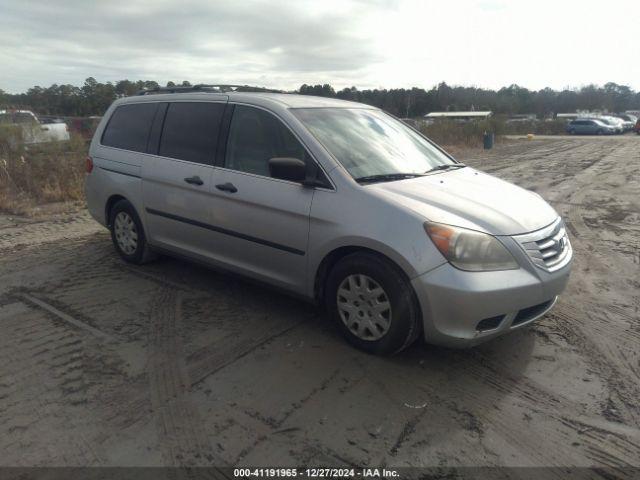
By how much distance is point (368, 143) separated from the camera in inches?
167

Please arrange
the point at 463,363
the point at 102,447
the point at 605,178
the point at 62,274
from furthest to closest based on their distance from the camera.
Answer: the point at 605,178
the point at 62,274
the point at 463,363
the point at 102,447

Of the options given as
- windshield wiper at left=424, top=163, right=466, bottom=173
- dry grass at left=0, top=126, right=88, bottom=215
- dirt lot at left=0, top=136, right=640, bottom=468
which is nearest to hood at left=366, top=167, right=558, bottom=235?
windshield wiper at left=424, top=163, right=466, bottom=173

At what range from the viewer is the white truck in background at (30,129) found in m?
12.0

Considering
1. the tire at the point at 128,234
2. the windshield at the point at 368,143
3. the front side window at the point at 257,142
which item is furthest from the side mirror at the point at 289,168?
the tire at the point at 128,234

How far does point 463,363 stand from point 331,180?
1.66m

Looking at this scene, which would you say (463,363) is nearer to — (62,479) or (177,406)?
(177,406)

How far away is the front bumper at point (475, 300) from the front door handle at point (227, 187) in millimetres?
1806

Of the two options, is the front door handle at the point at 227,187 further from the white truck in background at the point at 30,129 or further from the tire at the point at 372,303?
the white truck in background at the point at 30,129

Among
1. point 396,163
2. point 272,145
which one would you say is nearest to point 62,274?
point 272,145

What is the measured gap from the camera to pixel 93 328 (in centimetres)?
403

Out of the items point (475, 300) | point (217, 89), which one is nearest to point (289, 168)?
point (475, 300)

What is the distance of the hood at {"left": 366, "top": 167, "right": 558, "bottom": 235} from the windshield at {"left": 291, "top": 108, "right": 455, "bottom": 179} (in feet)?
0.80

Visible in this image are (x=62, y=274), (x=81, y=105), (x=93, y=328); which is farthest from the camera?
(x=81, y=105)

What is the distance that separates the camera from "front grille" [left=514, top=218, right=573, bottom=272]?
3404 mm
